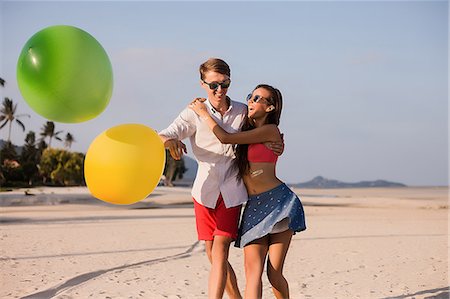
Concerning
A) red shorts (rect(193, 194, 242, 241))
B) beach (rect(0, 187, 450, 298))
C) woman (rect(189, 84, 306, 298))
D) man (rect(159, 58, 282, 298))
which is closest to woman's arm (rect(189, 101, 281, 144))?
woman (rect(189, 84, 306, 298))

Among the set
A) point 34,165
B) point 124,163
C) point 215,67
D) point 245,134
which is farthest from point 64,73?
point 34,165

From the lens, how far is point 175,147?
4.54 metres

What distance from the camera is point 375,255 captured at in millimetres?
10344

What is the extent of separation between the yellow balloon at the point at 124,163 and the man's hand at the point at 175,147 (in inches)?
2.4

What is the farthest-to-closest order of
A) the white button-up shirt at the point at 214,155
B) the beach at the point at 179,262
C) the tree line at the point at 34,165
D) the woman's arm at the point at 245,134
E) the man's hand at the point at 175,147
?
1. the tree line at the point at 34,165
2. the beach at the point at 179,262
3. the white button-up shirt at the point at 214,155
4. the man's hand at the point at 175,147
5. the woman's arm at the point at 245,134

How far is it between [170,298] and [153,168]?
2576mm

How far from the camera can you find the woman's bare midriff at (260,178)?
456 cm

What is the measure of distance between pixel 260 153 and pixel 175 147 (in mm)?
663

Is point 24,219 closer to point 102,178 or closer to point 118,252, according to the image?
point 118,252

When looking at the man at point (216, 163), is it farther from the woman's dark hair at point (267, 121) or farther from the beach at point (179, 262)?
the beach at point (179, 262)

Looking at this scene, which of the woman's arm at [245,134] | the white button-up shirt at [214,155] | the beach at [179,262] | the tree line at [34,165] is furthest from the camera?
the tree line at [34,165]

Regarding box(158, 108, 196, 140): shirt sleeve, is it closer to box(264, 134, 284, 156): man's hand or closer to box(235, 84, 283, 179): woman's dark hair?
box(235, 84, 283, 179): woman's dark hair

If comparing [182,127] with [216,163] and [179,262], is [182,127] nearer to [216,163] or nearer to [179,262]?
[216,163]

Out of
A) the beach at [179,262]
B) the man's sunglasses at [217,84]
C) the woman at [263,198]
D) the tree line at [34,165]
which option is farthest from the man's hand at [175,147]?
the tree line at [34,165]
